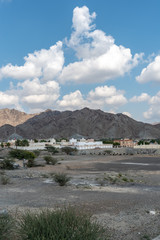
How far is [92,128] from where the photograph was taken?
616ft

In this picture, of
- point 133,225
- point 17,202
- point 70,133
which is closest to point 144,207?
point 133,225

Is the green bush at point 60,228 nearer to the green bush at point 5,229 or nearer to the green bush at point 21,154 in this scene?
the green bush at point 5,229

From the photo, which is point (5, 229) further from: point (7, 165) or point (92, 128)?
point (92, 128)

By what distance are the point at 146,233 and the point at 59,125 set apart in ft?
623

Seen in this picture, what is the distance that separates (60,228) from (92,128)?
601ft

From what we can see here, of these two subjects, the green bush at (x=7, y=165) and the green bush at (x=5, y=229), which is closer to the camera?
the green bush at (x=5, y=229)

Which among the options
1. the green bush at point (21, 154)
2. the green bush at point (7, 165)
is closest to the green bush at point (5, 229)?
the green bush at point (7, 165)

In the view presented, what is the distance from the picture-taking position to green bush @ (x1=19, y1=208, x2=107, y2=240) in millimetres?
4812

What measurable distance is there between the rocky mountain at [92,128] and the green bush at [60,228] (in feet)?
569

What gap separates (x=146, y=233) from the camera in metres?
6.76

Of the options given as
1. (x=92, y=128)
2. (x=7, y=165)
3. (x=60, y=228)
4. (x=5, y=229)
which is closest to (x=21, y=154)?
(x=7, y=165)

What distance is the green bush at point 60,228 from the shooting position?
4.81 meters

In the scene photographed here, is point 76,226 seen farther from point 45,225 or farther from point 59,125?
point 59,125

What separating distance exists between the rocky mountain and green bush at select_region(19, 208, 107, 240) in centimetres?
17334
